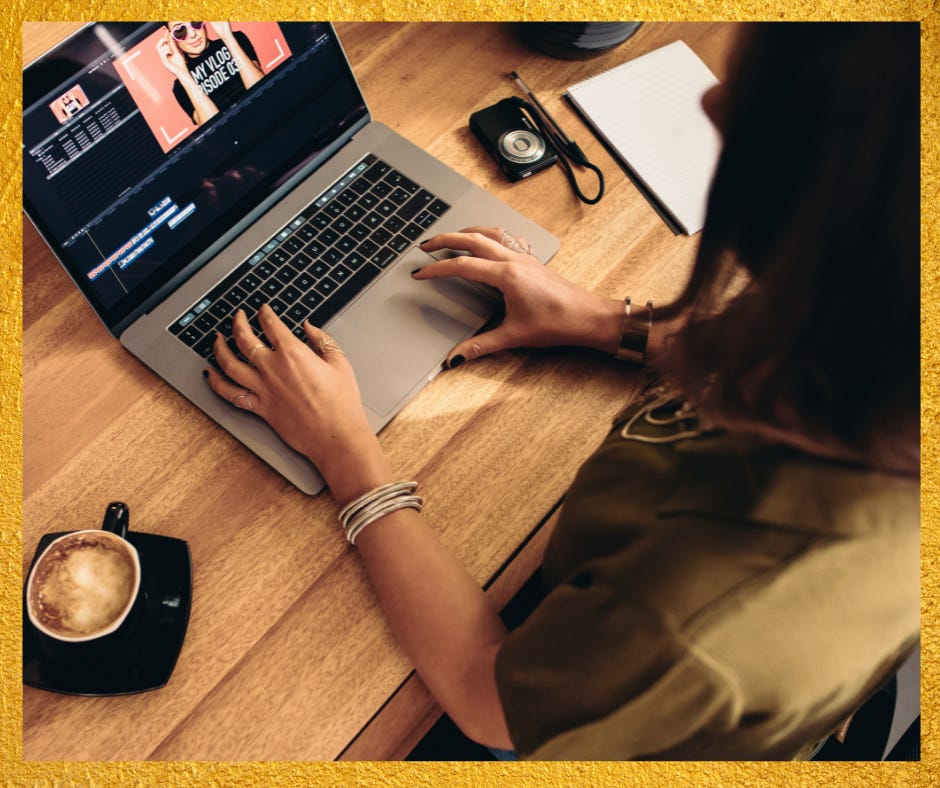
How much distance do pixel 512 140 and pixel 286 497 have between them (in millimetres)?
514

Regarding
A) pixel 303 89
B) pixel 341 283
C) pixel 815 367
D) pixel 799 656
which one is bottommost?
pixel 799 656

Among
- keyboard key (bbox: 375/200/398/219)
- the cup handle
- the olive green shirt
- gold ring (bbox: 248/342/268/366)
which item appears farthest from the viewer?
keyboard key (bbox: 375/200/398/219)

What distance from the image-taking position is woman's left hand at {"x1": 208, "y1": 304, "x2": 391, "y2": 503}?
70 cm

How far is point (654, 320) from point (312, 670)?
503mm

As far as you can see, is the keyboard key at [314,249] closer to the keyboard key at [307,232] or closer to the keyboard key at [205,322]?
the keyboard key at [307,232]

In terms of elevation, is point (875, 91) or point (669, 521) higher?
point (875, 91)

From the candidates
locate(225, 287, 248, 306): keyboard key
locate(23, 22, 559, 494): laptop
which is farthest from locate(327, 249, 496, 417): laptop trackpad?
locate(225, 287, 248, 306): keyboard key

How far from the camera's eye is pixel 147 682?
625 millimetres

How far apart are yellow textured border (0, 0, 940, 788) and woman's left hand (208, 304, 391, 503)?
0.24 metres

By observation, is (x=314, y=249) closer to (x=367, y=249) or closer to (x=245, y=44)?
(x=367, y=249)

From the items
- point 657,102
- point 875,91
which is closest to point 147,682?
point 875,91

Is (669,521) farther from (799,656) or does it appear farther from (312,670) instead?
(312,670)

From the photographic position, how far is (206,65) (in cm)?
74

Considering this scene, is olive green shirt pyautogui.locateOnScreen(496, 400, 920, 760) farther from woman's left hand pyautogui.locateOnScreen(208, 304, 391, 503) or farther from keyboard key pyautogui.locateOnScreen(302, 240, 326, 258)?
keyboard key pyautogui.locateOnScreen(302, 240, 326, 258)
